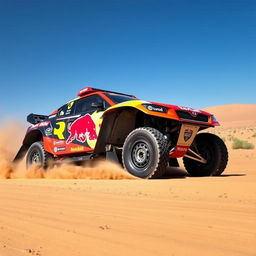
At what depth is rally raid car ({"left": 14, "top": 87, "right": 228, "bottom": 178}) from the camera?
6.68 meters

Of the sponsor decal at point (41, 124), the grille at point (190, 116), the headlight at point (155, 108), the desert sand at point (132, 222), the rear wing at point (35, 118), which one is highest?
the headlight at point (155, 108)

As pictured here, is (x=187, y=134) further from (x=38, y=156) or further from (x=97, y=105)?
(x=38, y=156)

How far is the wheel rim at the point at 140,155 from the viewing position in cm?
682

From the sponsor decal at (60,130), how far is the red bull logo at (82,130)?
306 millimetres

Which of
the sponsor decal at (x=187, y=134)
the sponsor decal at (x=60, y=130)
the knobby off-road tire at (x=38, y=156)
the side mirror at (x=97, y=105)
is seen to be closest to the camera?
the sponsor decal at (x=187, y=134)

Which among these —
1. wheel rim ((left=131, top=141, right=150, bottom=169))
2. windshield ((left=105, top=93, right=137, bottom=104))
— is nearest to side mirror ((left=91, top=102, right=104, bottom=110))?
windshield ((left=105, top=93, right=137, bottom=104))

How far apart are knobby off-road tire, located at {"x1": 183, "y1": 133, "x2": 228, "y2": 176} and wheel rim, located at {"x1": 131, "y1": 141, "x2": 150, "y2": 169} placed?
1.74m

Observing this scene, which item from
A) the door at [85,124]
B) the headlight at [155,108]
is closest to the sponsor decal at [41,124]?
the door at [85,124]

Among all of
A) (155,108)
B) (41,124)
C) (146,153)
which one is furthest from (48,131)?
(155,108)

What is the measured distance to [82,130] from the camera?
830cm

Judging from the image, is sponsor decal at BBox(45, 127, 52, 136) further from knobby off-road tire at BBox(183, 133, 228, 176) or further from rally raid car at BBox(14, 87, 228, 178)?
knobby off-road tire at BBox(183, 133, 228, 176)

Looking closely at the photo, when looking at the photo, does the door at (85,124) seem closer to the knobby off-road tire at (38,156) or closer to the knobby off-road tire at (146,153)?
the knobby off-road tire at (38,156)

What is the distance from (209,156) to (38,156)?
457cm

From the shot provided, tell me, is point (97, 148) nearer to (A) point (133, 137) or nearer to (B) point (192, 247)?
(A) point (133, 137)
